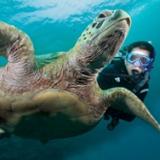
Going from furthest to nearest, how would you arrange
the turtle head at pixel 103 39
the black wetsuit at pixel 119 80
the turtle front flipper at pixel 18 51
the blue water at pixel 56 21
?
1. the blue water at pixel 56 21
2. the black wetsuit at pixel 119 80
3. the turtle front flipper at pixel 18 51
4. the turtle head at pixel 103 39

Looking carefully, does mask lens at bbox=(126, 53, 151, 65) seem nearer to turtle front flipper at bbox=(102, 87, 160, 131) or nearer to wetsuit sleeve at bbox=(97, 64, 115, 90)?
wetsuit sleeve at bbox=(97, 64, 115, 90)

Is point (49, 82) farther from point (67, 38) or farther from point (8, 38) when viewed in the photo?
point (67, 38)

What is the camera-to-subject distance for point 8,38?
3172 millimetres

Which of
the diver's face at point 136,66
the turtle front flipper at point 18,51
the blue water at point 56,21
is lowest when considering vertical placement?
the blue water at point 56,21

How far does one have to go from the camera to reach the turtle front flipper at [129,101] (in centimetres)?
359

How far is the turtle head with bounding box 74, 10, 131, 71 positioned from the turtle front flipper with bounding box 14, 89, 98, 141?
451 millimetres

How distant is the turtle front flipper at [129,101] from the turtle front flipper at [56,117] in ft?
0.97

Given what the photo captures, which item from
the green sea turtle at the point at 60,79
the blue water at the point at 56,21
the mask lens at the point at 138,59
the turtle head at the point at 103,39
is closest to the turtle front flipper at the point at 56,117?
the green sea turtle at the point at 60,79

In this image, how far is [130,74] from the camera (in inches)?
183

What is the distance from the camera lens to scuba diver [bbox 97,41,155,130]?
15.1ft

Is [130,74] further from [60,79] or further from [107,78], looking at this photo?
[60,79]

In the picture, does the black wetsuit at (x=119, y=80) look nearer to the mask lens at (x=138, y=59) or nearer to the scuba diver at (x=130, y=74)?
the scuba diver at (x=130, y=74)

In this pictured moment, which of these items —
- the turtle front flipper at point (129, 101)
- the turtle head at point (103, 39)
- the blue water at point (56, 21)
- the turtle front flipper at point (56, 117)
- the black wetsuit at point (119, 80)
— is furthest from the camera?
the blue water at point (56, 21)

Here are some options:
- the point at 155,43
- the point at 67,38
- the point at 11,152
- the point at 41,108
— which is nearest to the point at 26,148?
the point at 11,152
